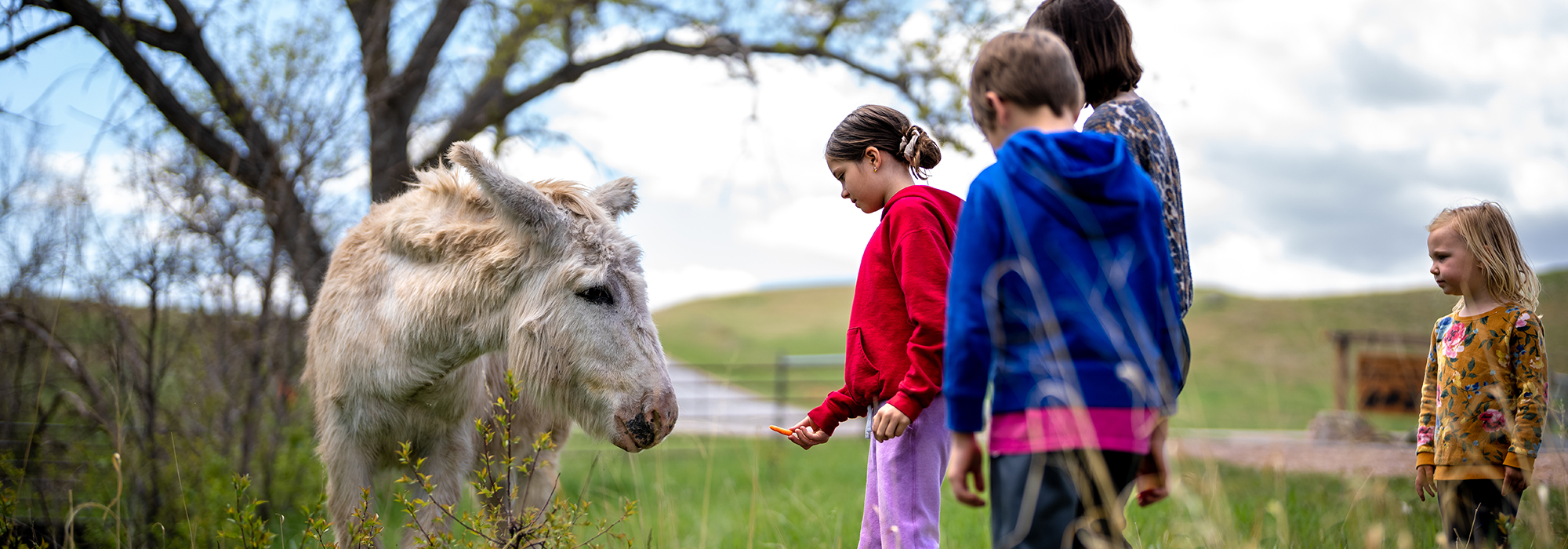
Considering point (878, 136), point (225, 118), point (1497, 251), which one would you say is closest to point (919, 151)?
point (878, 136)

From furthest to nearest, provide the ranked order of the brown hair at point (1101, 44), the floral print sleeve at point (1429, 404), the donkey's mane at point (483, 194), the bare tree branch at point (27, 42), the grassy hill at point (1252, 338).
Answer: the grassy hill at point (1252, 338) → the bare tree branch at point (27, 42) → the floral print sleeve at point (1429, 404) → the donkey's mane at point (483, 194) → the brown hair at point (1101, 44)

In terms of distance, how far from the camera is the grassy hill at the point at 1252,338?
843 inches

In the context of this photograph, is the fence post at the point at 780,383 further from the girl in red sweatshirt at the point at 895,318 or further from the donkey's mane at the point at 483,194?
the girl in red sweatshirt at the point at 895,318

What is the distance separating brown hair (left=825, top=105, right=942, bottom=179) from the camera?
2.49 meters

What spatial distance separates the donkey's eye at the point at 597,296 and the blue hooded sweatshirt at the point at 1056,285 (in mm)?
1405

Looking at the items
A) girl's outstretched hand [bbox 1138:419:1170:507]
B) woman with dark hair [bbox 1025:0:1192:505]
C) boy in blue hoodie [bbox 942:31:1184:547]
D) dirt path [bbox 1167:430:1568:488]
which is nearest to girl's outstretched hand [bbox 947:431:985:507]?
boy in blue hoodie [bbox 942:31:1184:547]

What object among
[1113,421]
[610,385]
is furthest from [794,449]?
[1113,421]

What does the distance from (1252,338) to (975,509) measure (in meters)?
34.9

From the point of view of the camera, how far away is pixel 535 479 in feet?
12.9

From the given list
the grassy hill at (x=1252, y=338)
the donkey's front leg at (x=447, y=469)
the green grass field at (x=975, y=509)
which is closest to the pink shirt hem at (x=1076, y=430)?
the green grass field at (x=975, y=509)

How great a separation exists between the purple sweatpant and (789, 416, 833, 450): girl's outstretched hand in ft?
0.67

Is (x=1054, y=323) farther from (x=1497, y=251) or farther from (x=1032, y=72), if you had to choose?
(x=1497, y=251)

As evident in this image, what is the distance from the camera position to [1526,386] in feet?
8.80

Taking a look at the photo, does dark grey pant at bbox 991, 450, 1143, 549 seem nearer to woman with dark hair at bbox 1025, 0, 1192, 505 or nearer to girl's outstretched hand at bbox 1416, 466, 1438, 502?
woman with dark hair at bbox 1025, 0, 1192, 505
